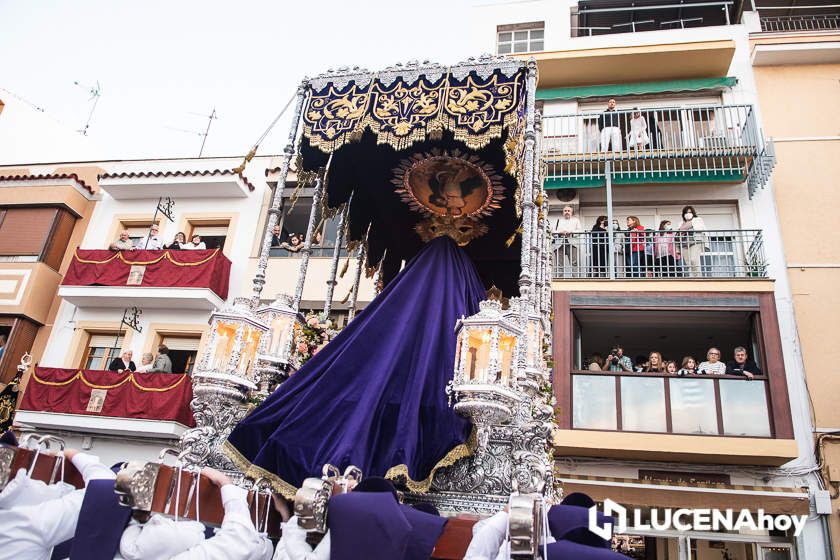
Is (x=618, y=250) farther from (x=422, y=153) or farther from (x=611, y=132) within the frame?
(x=422, y=153)

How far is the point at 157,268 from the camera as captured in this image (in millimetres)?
13172

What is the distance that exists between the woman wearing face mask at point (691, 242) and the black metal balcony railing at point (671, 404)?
2.15 m

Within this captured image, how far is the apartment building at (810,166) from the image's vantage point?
33.1ft

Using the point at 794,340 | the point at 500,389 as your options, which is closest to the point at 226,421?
the point at 500,389

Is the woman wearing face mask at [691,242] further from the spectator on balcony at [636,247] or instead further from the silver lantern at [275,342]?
the silver lantern at [275,342]

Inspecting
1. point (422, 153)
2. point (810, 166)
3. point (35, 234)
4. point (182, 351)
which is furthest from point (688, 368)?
point (35, 234)

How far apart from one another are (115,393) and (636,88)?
12.2 metres

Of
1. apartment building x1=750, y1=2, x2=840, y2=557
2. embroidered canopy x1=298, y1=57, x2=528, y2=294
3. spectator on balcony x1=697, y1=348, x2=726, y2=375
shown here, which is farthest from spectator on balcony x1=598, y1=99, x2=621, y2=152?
embroidered canopy x1=298, y1=57, x2=528, y2=294

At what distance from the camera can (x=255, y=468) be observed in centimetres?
360

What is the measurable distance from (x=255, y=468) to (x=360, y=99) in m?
3.34

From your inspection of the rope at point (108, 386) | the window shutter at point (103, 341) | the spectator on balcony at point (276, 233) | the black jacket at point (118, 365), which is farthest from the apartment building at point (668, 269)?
the window shutter at point (103, 341)

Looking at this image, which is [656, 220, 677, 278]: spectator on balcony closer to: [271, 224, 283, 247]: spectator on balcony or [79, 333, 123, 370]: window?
[271, 224, 283, 247]: spectator on balcony

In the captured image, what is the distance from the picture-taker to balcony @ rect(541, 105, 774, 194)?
465 inches

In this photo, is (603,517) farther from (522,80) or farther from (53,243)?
(53,243)
